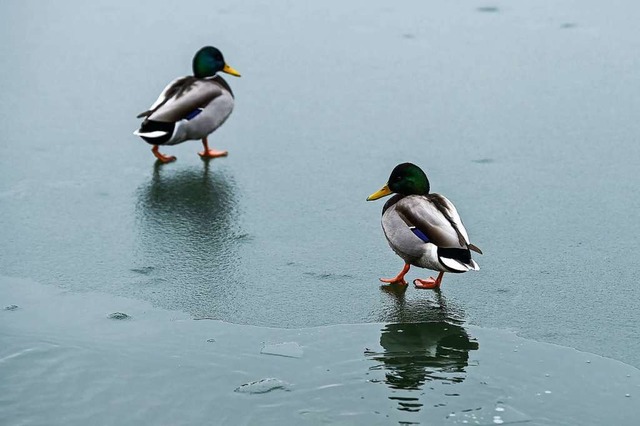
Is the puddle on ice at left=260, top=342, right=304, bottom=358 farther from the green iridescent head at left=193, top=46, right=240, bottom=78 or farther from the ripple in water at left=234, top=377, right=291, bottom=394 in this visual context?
the green iridescent head at left=193, top=46, right=240, bottom=78

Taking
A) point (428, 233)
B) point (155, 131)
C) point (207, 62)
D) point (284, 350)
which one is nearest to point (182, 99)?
point (155, 131)

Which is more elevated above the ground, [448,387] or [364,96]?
[364,96]

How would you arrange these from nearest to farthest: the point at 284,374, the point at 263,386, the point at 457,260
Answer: the point at 263,386, the point at 284,374, the point at 457,260

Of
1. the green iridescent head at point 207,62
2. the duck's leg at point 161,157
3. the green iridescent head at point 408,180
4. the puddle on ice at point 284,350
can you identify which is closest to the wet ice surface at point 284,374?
the puddle on ice at point 284,350

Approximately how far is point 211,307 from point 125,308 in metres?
0.38

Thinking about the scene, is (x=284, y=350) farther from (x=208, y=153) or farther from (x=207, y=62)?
(x=207, y=62)

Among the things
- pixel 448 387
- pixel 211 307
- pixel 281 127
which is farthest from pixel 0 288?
pixel 281 127

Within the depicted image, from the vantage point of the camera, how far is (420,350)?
444cm

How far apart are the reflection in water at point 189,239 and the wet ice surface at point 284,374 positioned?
0.74 feet

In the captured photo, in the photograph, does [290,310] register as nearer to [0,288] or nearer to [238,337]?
[238,337]

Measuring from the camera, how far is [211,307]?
4.82 m

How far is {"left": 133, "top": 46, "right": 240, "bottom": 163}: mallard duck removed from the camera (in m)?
6.65

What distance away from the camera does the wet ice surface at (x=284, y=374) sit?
3.91m

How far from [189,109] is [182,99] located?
3.8 inches
